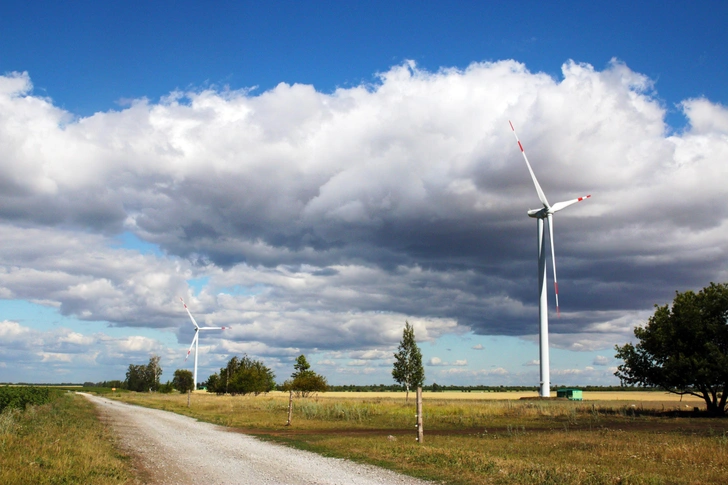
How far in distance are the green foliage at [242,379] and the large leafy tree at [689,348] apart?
2768 inches

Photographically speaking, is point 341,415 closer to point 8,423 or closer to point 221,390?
point 8,423

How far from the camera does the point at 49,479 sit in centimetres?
1330

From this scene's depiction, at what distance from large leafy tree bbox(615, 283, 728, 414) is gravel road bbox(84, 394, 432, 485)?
37.0m

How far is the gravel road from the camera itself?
14773mm

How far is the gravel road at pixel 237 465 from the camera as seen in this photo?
14773 millimetres

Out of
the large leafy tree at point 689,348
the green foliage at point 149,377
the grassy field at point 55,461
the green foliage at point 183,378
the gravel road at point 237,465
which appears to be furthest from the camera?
the green foliage at point 149,377

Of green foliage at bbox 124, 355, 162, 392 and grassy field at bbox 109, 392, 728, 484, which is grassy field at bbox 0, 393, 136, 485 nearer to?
grassy field at bbox 109, 392, 728, 484

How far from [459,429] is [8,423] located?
77.4 feet

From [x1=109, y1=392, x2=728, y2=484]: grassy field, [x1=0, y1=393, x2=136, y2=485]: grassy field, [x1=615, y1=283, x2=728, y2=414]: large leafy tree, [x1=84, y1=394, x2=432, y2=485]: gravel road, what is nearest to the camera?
[x1=0, y1=393, x2=136, y2=485]: grassy field

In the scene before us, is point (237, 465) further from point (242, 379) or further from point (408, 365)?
point (242, 379)

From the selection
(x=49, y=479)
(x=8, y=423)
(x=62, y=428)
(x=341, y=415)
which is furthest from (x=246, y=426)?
(x=49, y=479)

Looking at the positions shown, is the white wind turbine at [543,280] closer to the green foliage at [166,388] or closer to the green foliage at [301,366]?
the green foliage at [301,366]

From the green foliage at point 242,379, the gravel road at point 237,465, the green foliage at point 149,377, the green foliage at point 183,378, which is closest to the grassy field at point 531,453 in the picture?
the gravel road at point 237,465

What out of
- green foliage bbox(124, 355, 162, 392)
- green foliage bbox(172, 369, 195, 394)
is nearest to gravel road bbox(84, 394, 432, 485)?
green foliage bbox(172, 369, 195, 394)
